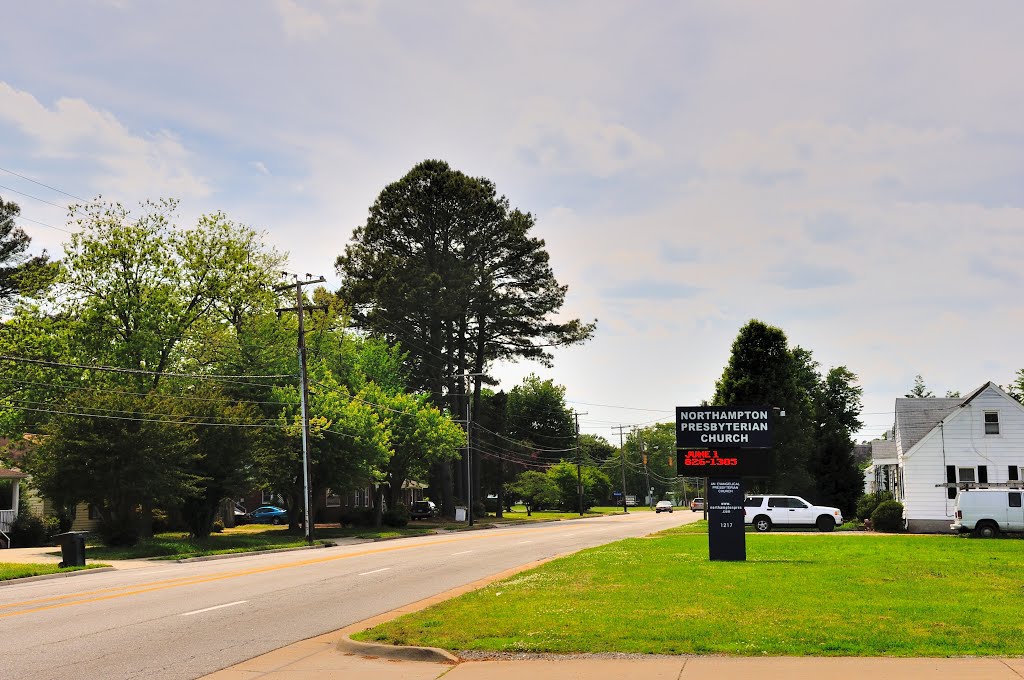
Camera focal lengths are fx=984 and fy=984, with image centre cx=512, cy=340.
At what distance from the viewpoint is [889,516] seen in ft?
154

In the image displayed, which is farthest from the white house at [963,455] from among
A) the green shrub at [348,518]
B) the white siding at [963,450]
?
the green shrub at [348,518]

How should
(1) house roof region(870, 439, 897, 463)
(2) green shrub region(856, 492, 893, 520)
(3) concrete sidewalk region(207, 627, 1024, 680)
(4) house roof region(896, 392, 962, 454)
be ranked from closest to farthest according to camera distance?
(3) concrete sidewalk region(207, 627, 1024, 680), (2) green shrub region(856, 492, 893, 520), (4) house roof region(896, 392, 962, 454), (1) house roof region(870, 439, 897, 463)

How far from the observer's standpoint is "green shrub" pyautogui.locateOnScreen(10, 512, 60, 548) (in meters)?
45.5

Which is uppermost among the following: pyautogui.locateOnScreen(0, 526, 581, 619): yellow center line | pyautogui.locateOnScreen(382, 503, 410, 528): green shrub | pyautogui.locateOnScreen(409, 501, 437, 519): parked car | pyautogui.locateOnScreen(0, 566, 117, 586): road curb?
pyautogui.locateOnScreen(0, 526, 581, 619): yellow center line

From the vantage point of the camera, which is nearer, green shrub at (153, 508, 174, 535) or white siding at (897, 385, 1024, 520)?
white siding at (897, 385, 1024, 520)

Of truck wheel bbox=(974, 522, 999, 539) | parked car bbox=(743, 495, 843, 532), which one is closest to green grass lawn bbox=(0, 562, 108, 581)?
parked car bbox=(743, 495, 843, 532)

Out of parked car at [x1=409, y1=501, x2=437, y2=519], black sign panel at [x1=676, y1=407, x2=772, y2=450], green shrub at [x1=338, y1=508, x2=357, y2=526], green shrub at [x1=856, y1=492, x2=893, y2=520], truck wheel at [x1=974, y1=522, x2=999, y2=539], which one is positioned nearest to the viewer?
black sign panel at [x1=676, y1=407, x2=772, y2=450]

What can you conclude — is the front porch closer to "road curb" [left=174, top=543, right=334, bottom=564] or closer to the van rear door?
"road curb" [left=174, top=543, right=334, bottom=564]

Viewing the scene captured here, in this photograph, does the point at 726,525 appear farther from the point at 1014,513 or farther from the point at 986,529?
the point at 1014,513

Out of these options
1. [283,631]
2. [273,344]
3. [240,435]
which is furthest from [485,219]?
[283,631]

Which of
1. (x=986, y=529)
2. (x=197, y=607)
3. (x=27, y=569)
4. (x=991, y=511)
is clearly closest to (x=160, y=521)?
(x=27, y=569)

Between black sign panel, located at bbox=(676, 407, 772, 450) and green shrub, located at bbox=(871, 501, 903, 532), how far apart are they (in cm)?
2312

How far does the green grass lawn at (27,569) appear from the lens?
27598 millimetres

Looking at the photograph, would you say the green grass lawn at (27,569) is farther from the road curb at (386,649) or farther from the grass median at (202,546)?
the road curb at (386,649)
